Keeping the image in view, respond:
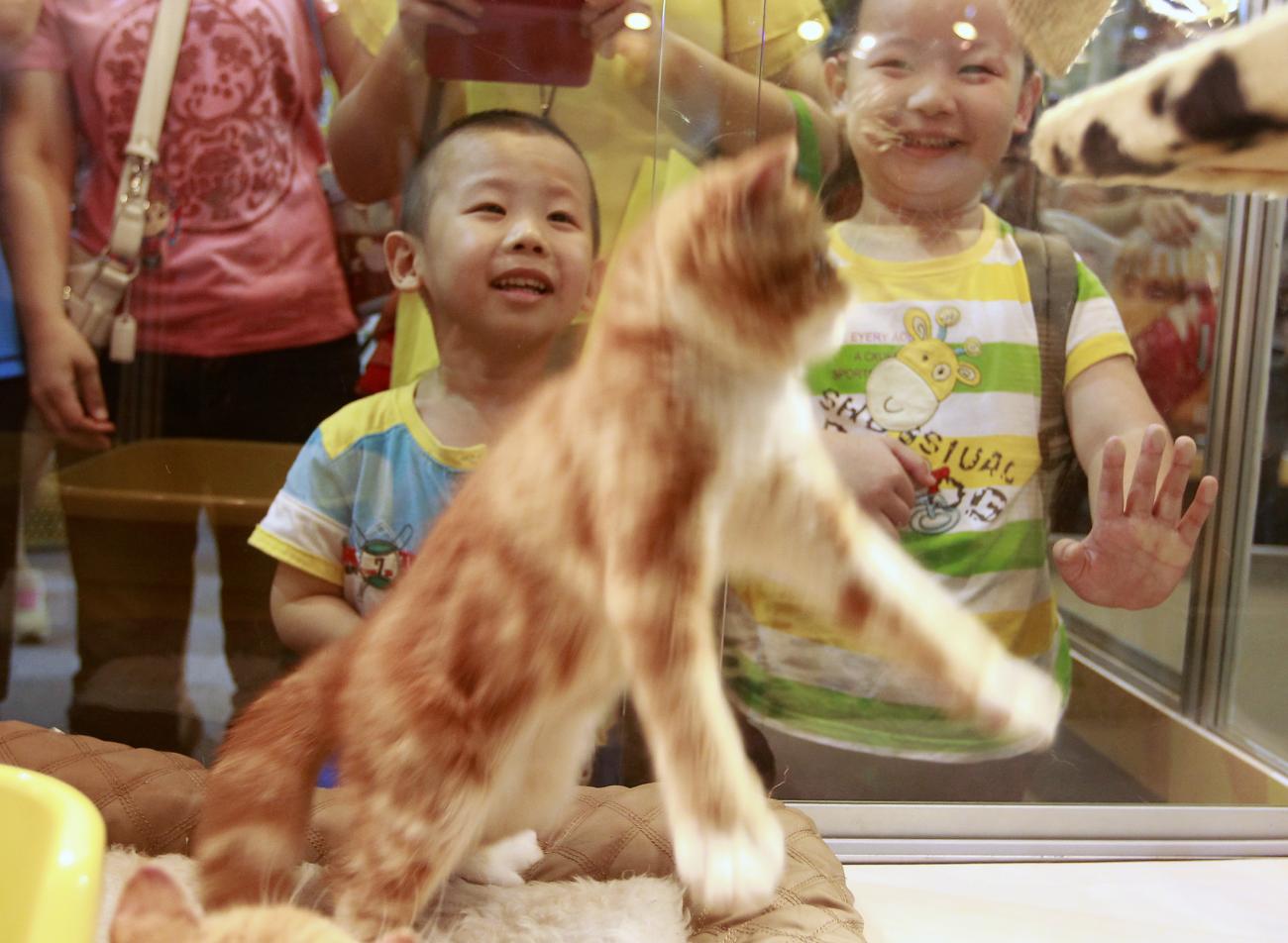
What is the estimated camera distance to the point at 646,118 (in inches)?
25.3

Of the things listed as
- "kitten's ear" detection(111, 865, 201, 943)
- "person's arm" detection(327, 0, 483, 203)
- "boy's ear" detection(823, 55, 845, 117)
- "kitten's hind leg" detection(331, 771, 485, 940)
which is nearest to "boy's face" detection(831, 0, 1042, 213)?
"boy's ear" detection(823, 55, 845, 117)

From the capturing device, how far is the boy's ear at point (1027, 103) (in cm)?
65

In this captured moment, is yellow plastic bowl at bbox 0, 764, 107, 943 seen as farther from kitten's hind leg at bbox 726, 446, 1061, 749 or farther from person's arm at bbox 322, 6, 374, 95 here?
person's arm at bbox 322, 6, 374, 95

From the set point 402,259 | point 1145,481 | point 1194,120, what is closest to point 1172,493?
point 1145,481

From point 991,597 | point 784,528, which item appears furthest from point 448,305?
point 991,597

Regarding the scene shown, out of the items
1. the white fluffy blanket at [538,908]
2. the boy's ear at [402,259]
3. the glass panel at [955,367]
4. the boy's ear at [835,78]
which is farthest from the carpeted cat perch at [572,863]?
the boy's ear at [835,78]

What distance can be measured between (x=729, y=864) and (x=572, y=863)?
399 millimetres

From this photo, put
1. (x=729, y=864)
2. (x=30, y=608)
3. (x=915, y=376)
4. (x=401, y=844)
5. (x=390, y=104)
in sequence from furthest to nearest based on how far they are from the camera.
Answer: (x=30, y=608) < (x=390, y=104) < (x=915, y=376) < (x=401, y=844) < (x=729, y=864)

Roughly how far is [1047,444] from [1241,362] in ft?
1.38

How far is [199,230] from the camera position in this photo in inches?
32.0

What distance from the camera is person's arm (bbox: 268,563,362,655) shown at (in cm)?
73

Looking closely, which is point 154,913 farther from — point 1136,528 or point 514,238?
point 1136,528

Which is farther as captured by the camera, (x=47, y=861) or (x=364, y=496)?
(x=364, y=496)

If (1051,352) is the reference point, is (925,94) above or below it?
above
